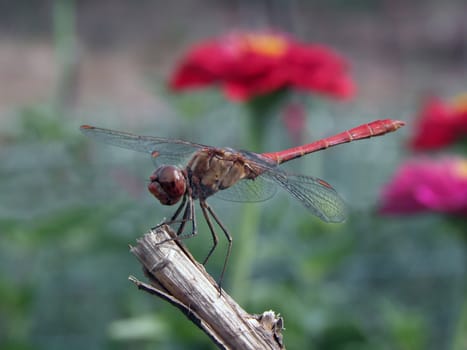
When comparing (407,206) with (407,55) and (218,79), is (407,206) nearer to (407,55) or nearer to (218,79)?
(218,79)

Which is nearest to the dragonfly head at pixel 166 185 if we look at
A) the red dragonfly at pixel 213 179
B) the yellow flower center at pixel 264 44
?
the red dragonfly at pixel 213 179

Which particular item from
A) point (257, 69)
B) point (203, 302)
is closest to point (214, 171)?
point (203, 302)

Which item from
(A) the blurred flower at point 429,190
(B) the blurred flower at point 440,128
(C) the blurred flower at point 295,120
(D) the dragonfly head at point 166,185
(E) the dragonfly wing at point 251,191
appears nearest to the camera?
(D) the dragonfly head at point 166,185

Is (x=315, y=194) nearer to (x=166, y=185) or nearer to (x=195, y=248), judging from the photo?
(x=166, y=185)

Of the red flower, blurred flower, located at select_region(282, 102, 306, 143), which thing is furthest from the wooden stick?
blurred flower, located at select_region(282, 102, 306, 143)

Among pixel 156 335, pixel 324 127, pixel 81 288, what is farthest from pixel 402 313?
pixel 324 127

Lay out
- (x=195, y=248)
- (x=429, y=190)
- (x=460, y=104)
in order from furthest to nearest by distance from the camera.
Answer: (x=460, y=104)
(x=195, y=248)
(x=429, y=190)

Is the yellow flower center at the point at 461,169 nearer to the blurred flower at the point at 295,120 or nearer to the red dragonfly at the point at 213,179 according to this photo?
the red dragonfly at the point at 213,179
